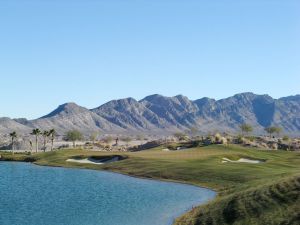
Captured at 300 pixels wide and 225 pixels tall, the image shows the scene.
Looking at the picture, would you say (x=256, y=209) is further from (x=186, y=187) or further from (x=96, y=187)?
→ (x=96, y=187)

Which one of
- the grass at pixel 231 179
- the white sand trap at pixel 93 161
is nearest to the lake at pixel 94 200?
the grass at pixel 231 179

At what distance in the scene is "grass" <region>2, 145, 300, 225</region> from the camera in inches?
1874

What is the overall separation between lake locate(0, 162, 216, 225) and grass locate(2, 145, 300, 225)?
463cm

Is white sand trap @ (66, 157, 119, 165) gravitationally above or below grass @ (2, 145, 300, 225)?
above

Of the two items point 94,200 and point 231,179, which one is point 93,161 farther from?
point 94,200

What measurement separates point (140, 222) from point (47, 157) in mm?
112597

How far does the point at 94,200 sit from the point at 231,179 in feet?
92.0

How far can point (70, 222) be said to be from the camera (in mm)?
53844

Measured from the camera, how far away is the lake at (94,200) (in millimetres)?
56062

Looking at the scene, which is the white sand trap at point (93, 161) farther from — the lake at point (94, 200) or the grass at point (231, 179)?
the lake at point (94, 200)

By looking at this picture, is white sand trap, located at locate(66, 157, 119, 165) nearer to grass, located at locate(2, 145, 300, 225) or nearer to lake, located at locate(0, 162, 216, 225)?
grass, located at locate(2, 145, 300, 225)

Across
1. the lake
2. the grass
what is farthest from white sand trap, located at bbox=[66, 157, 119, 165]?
the lake

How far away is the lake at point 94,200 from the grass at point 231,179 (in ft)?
15.2

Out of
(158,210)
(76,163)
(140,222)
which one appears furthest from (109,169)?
(140,222)
